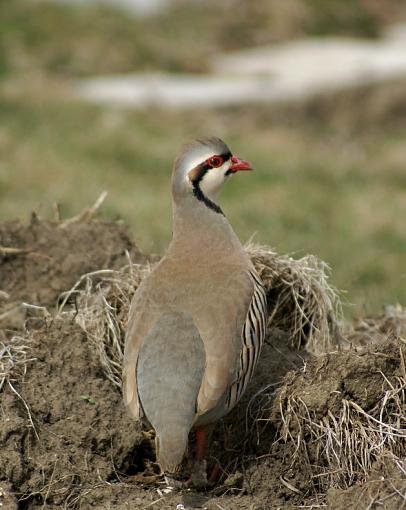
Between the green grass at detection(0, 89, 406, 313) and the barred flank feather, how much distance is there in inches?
94.8

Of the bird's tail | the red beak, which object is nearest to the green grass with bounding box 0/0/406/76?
the red beak

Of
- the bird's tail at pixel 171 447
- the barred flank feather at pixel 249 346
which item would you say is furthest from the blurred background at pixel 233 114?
the bird's tail at pixel 171 447

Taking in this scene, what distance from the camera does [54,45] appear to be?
15.5 m

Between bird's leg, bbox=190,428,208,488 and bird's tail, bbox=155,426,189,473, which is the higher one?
bird's tail, bbox=155,426,189,473

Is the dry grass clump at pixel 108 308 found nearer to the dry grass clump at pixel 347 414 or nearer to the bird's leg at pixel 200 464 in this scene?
the bird's leg at pixel 200 464

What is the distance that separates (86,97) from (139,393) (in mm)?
9590

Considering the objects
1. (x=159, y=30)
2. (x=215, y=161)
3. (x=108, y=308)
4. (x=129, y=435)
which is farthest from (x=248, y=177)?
(x=159, y=30)

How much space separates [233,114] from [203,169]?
28.9 feet

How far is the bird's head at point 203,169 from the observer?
182 inches

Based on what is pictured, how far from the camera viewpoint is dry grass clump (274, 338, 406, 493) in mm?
4047

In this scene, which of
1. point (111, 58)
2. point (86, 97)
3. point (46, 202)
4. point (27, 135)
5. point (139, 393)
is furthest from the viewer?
point (111, 58)

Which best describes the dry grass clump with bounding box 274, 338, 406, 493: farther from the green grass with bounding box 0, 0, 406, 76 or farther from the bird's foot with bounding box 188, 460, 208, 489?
the green grass with bounding box 0, 0, 406, 76

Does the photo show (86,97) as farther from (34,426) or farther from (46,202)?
(34,426)

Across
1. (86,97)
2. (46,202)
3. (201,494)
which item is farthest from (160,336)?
(86,97)
